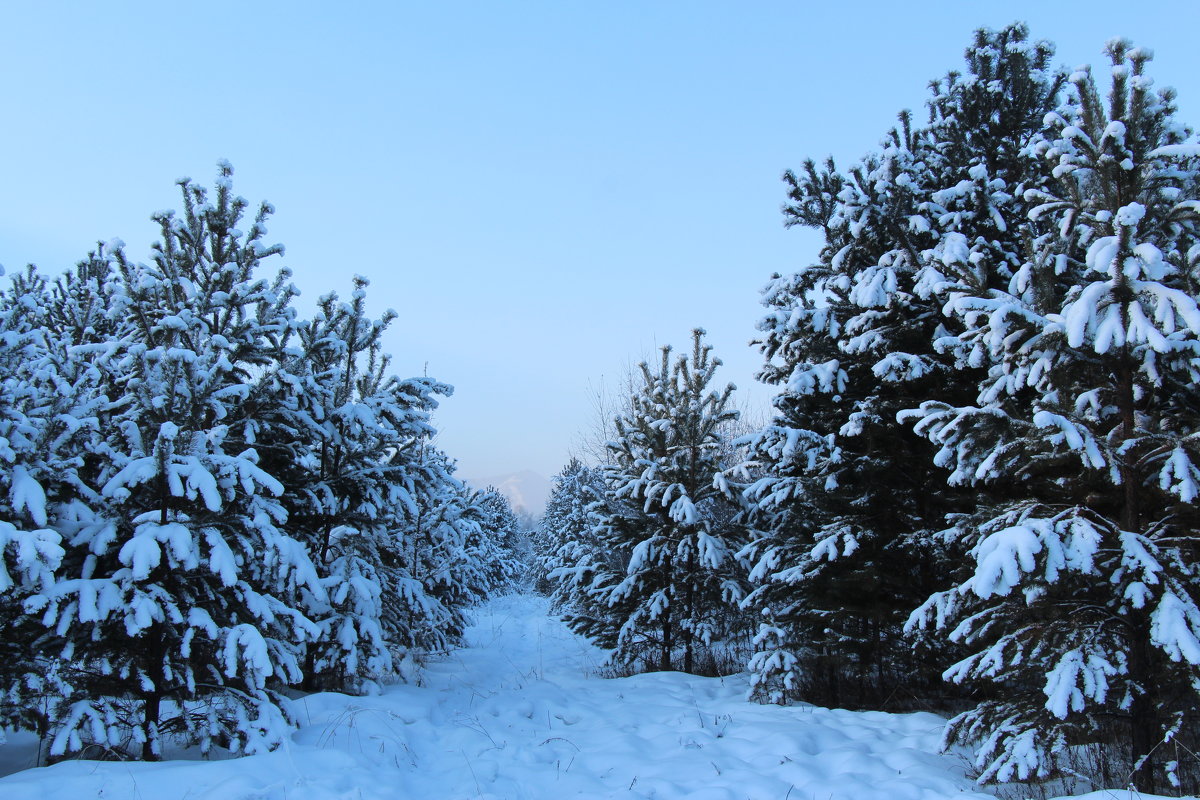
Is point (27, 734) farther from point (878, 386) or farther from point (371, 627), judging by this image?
point (878, 386)

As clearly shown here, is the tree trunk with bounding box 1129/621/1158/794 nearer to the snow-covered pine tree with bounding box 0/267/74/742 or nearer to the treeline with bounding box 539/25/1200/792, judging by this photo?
the treeline with bounding box 539/25/1200/792

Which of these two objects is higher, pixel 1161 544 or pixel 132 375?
pixel 132 375

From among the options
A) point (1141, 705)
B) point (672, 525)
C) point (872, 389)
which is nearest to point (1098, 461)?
point (1141, 705)

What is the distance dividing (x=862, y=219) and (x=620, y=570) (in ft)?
22.2

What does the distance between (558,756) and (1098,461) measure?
5.31 meters

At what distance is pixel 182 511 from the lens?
6.00m

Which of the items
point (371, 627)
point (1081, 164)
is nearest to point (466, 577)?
point (371, 627)

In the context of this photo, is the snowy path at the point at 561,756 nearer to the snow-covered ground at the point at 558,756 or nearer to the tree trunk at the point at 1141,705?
the snow-covered ground at the point at 558,756

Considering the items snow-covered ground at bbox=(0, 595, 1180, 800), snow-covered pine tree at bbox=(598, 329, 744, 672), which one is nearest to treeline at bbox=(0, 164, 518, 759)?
snow-covered ground at bbox=(0, 595, 1180, 800)

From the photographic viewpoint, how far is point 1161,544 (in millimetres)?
4672

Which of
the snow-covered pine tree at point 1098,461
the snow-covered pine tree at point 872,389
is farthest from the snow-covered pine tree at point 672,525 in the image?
the snow-covered pine tree at point 1098,461

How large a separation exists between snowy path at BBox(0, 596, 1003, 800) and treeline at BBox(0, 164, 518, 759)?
1.72 ft

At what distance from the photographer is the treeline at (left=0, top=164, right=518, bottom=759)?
16.4 feet

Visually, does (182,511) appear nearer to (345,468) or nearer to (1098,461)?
(345,468)
